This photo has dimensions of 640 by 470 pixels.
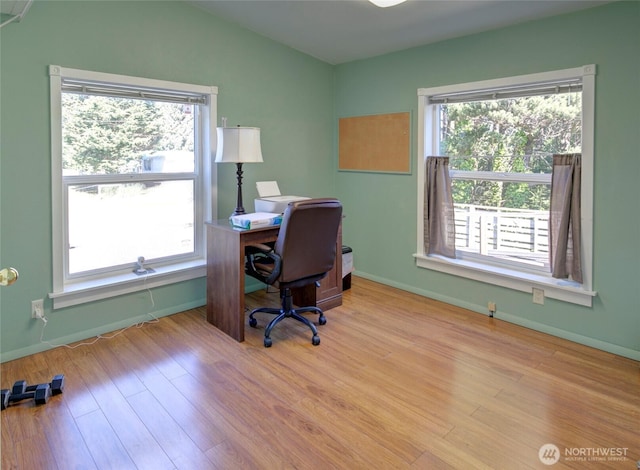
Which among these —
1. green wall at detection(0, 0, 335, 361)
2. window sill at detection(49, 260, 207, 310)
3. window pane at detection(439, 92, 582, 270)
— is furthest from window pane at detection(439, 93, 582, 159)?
window sill at detection(49, 260, 207, 310)

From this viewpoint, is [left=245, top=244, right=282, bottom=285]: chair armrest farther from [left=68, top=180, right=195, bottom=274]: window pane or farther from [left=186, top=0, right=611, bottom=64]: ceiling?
[left=186, top=0, right=611, bottom=64]: ceiling

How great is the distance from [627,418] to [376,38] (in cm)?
324

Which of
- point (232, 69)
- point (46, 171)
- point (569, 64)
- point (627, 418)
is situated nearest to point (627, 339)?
point (627, 418)

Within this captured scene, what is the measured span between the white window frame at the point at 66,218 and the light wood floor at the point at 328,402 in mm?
362

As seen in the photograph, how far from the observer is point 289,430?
6.68 ft

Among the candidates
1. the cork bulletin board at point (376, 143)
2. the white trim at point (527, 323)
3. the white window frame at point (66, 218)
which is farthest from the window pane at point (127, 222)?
the white trim at point (527, 323)

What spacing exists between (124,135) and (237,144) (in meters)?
0.84

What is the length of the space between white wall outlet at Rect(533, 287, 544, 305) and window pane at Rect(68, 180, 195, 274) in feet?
9.22

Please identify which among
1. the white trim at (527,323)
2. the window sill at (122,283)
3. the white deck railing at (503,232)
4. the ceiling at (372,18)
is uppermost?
the ceiling at (372,18)

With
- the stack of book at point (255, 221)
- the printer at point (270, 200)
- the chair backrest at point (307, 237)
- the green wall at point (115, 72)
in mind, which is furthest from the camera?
the printer at point (270, 200)

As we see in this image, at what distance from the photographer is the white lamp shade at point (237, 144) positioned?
3244 mm

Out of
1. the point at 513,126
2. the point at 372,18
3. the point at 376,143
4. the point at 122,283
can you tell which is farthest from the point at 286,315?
the point at 372,18

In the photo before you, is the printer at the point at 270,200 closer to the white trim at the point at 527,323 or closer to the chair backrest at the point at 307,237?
the chair backrest at the point at 307,237

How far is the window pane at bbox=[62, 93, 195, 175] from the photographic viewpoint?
2951 mm
